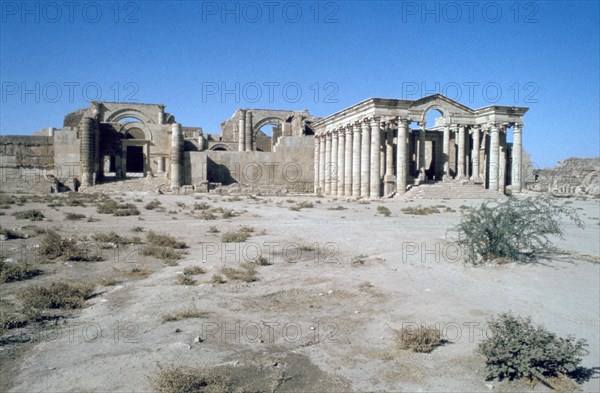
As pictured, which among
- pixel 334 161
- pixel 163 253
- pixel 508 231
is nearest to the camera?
pixel 508 231

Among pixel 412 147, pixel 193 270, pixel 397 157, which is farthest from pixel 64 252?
pixel 412 147

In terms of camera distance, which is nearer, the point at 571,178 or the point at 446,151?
the point at 446,151

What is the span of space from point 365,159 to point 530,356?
2887cm

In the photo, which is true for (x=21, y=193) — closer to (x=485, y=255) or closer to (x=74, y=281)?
(x=74, y=281)

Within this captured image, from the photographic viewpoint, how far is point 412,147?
38.3 meters

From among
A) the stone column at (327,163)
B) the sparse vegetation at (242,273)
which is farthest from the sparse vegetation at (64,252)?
the stone column at (327,163)

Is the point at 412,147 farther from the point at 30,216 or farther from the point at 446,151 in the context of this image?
the point at 30,216

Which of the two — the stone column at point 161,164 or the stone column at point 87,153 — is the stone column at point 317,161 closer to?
the stone column at point 161,164

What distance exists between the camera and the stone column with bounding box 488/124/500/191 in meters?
35.9

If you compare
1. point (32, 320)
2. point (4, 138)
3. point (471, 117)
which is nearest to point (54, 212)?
point (32, 320)

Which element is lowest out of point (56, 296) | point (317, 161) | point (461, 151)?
point (56, 296)

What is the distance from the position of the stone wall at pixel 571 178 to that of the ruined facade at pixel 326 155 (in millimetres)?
7786

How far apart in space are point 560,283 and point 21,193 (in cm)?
3317

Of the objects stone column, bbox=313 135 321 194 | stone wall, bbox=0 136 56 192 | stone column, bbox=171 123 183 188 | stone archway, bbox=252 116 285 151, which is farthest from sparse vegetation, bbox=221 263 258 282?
stone archway, bbox=252 116 285 151
